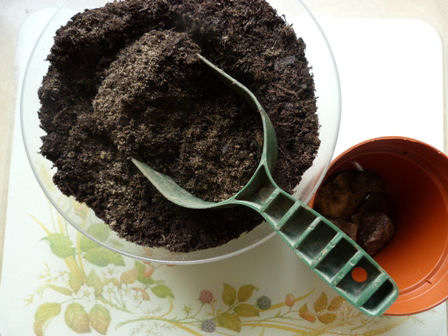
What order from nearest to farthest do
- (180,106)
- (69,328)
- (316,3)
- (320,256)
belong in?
1. (320,256)
2. (180,106)
3. (69,328)
4. (316,3)

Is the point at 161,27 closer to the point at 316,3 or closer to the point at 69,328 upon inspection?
the point at 316,3

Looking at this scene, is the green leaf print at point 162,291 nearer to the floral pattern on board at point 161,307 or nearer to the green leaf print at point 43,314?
the floral pattern on board at point 161,307

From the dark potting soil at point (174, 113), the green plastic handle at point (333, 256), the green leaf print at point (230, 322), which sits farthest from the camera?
the green leaf print at point (230, 322)

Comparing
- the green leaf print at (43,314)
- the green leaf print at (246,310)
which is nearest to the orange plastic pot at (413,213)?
the green leaf print at (246,310)

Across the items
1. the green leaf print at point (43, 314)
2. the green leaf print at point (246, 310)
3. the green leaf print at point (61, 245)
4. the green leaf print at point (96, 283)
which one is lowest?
the green leaf print at point (43, 314)

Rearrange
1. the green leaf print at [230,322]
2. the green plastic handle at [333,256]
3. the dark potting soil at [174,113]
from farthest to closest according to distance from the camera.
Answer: the green leaf print at [230,322], the dark potting soil at [174,113], the green plastic handle at [333,256]

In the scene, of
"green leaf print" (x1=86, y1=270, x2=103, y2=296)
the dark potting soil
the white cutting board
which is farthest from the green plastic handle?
"green leaf print" (x1=86, y1=270, x2=103, y2=296)

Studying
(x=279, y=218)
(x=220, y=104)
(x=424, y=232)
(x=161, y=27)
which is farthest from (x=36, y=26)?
(x=424, y=232)

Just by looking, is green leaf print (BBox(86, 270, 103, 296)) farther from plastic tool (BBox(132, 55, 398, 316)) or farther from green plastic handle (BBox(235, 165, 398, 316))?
green plastic handle (BBox(235, 165, 398, 316))
